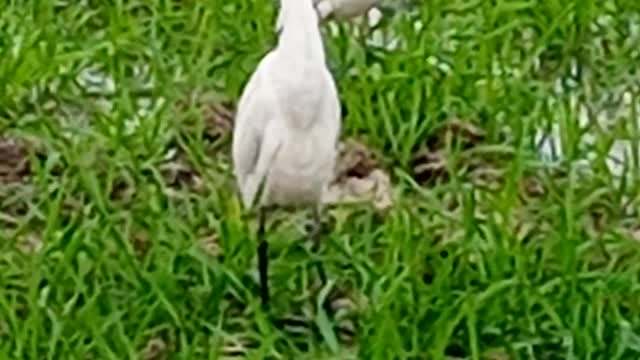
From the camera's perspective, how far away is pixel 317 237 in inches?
220

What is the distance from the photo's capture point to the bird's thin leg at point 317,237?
5.49 m

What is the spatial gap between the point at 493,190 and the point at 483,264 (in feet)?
1.60

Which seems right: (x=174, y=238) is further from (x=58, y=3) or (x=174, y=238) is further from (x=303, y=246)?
(x=58, y=3)

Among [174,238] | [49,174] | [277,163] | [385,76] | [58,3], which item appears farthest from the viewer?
[58,3]

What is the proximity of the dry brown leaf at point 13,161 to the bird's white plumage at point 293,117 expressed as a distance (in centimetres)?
97

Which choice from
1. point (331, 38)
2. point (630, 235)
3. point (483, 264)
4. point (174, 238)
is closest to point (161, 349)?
point (174, 238)

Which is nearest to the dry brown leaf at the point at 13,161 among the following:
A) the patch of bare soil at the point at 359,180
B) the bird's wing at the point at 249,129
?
the patch of bare soil at the point at 359,180

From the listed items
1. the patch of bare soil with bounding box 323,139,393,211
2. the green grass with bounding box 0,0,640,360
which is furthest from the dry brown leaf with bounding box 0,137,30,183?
the patch of bare soil with bounding box 323,139,393,211

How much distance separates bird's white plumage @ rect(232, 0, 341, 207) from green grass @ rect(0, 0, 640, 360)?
0.32 metres

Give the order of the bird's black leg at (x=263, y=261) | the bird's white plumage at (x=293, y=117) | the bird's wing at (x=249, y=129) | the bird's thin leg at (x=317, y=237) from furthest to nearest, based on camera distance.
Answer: the bird's thin leg at (x=317, y=237), the bird's black leg at (x=263, y=261), the bird's wing at (x=249, y=129), the bird's white plumage at (x=293, y=117)

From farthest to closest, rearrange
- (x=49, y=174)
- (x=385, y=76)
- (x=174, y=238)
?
(x=385, y=76) → (x=49, y=174) → (x=174, y=238)

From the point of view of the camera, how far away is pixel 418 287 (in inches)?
210

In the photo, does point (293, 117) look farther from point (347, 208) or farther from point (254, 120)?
point (347, 208)

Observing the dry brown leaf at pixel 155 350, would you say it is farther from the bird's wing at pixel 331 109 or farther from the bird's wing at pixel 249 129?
the bird's wing at pixel 331 109
